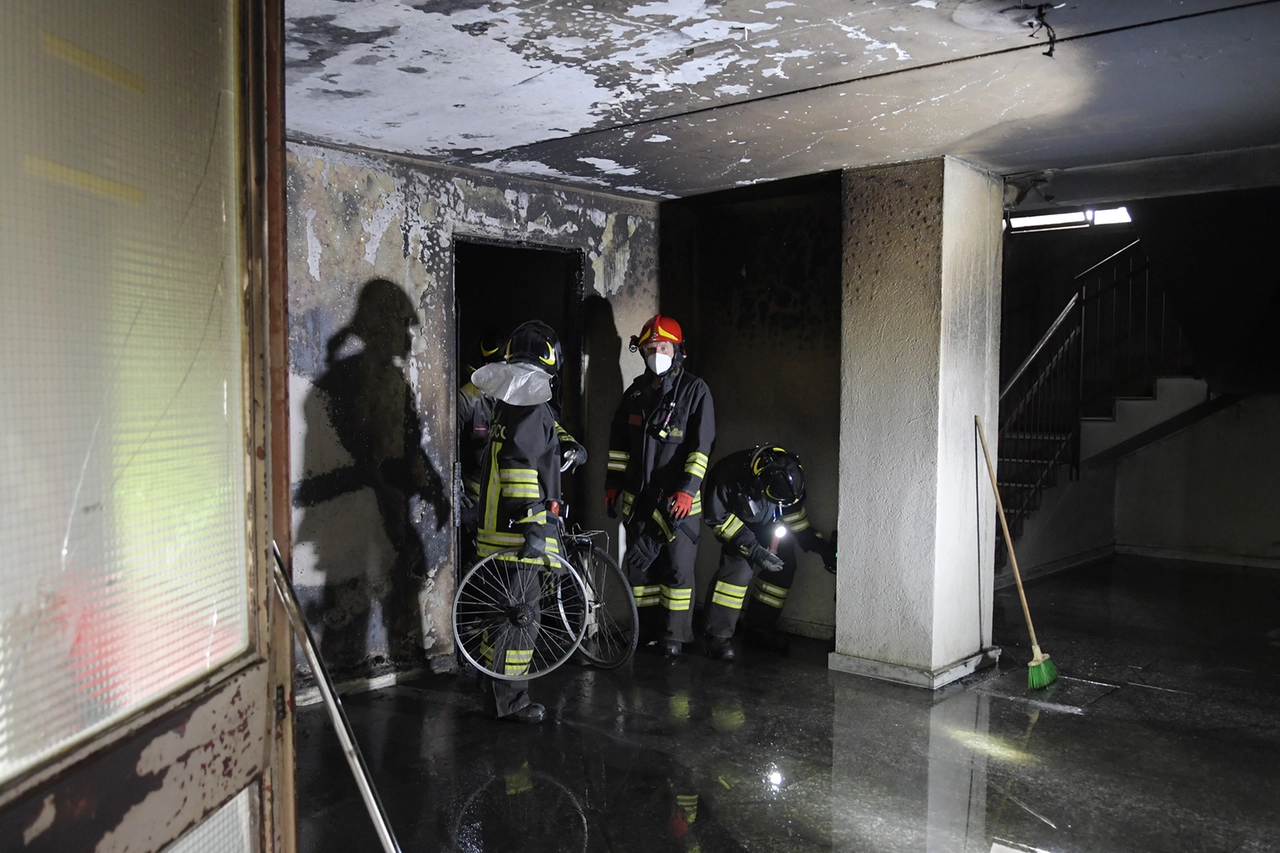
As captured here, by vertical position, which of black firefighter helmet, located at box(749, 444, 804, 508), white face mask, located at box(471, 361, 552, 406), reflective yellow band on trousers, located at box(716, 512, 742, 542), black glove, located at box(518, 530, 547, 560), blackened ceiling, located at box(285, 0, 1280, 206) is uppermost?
blackened ceiling, located at box(285, 0, 1280, 206)

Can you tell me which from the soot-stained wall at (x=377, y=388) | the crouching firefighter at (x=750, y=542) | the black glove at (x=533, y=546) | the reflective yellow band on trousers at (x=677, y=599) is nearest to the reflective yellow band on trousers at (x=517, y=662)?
the black glove at (x=533, y=546)

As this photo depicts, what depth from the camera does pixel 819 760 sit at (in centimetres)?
416

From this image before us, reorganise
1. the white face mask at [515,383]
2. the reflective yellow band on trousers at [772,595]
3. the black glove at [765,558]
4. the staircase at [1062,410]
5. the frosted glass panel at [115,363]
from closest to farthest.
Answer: the frosted glass panel at [115,363]
the white face mask at [515,383]
the black glove at [765,558]
the reflective yellow band on trousers at [772,595]
the staircase at [1062,410]

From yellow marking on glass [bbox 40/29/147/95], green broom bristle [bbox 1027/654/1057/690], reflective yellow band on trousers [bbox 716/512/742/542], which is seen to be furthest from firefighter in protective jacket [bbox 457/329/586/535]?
yellow marking on glass [bbox 40/29/147/95]

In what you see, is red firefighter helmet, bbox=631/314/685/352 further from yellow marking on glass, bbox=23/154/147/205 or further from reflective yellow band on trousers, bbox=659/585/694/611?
yellow marking on glass, bbox=23/154/147/205

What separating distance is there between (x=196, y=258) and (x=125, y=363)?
9.6 inches

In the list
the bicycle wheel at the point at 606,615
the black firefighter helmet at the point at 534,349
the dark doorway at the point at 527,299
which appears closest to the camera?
the black firefighter helmet at the point at 534,349

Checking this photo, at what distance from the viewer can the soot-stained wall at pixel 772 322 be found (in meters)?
6.10

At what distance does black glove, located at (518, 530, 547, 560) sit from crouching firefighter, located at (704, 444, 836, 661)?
1.46m

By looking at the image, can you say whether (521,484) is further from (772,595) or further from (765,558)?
(772,595)

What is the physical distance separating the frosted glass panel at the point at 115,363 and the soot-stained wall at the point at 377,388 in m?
3.29

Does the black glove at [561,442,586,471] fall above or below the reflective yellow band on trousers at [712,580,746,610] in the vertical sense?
above

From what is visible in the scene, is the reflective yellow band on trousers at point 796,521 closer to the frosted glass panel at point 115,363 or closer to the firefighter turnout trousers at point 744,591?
the firefighter turnout trousers at point 744,591

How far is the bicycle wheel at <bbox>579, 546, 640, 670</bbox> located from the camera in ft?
17.7
